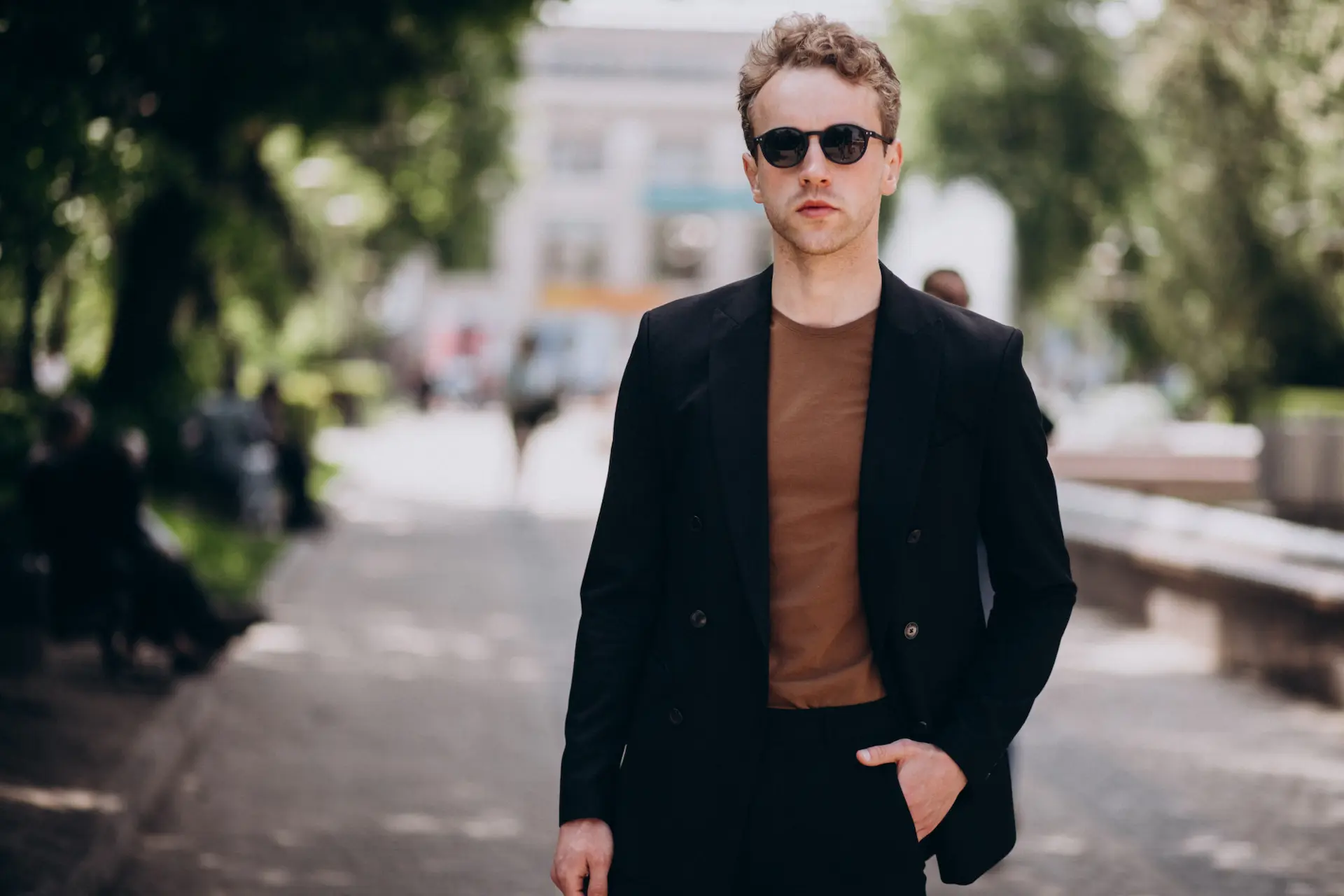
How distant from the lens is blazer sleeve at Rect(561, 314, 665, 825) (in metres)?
2.75

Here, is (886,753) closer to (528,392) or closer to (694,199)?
(528,392)

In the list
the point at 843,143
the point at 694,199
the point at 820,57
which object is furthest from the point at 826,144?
the point at 694,199

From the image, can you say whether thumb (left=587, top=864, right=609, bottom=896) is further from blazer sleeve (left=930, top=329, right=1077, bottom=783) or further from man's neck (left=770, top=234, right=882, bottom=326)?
man's neck (left=770, top=234, right=882, bottom=326)

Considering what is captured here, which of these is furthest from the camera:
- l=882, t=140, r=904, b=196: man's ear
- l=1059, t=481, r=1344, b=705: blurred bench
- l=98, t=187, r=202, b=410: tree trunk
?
l=98, t=187, r=202, b=410: tree trunk

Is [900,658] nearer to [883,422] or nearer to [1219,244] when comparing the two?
[883,422]

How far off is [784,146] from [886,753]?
34.9 inches

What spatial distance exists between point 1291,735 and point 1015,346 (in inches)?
274

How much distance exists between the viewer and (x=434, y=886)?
6.12 m

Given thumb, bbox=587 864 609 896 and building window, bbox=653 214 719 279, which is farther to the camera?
building window, bbox=653 214 719 279

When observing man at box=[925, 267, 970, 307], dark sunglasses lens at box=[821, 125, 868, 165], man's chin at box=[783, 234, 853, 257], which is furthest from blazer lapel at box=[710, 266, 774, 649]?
man at box=[925, 267, 970, 307]

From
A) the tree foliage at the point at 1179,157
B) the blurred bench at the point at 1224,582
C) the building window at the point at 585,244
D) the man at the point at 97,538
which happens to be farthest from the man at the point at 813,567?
the building window at the point at 585,244

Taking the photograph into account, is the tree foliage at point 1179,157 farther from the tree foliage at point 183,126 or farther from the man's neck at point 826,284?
the man's neck at point 826,284

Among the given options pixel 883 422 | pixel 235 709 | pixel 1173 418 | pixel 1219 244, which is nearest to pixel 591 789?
pixel 883 422

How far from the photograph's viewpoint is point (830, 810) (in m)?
2.65
